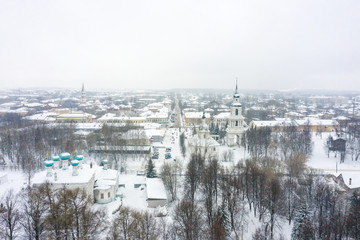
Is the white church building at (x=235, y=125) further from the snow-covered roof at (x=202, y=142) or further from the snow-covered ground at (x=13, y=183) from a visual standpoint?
the snow-covered ground at (x=13, y=183)

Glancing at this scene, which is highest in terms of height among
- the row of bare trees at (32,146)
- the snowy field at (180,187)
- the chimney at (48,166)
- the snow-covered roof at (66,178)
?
the chimney at (48,166)

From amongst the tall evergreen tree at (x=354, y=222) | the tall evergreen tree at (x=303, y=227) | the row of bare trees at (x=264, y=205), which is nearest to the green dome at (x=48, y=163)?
the row of bare trees at (x=264, y=205)

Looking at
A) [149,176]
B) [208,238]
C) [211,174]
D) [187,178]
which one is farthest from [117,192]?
[208,238]

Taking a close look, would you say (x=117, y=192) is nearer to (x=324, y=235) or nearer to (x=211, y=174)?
(x=211, y=174)

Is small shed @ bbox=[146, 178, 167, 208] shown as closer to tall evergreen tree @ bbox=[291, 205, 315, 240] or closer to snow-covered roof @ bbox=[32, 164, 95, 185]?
snow-covered roof @ bbox=[32, 164, 95, 185]

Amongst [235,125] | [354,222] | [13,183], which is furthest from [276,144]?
[13,183]

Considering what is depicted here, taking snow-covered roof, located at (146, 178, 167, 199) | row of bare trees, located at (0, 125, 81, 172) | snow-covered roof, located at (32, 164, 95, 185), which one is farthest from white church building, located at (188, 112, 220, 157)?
row of bare trees, located at (0, 125, 81, 172)

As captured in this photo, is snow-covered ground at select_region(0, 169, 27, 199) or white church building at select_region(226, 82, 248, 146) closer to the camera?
snow-covered ground at select_region(0, 169, 27, 199)
